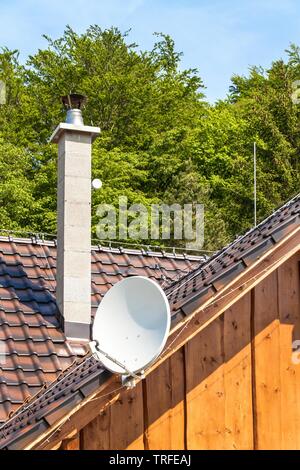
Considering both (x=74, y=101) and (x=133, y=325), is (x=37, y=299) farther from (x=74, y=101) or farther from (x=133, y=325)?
(x=133, y=325)

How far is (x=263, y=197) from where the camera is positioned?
3881 centimetres

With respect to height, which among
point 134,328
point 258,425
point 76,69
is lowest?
point 258,425

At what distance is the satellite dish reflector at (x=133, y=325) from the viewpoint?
667cm

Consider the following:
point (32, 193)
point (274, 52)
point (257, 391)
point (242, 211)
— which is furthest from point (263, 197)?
point (257, 391)

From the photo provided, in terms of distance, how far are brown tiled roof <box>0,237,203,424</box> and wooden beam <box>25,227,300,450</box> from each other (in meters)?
3.01

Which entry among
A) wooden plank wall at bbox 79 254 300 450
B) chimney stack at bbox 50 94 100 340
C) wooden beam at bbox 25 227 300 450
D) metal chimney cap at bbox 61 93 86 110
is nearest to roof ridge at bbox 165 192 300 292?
chimney stack at bbox 50 94 100 340

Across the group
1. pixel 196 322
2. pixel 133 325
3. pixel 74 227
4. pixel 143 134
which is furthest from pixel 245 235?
pixel 143 134

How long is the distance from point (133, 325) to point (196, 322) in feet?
1.48

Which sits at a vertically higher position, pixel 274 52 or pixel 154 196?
pixel 274 52

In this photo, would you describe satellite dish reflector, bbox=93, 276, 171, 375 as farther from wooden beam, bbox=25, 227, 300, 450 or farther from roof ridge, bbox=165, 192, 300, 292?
roof ridge, bbox=165, 192, 300, 292

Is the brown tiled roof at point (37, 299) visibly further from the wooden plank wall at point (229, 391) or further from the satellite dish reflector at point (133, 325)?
the satellite dish reflector at point (133, 325)

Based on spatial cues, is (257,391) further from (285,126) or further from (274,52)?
(274,52)

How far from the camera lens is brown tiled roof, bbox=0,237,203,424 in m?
10.5

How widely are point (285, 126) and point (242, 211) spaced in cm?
453
